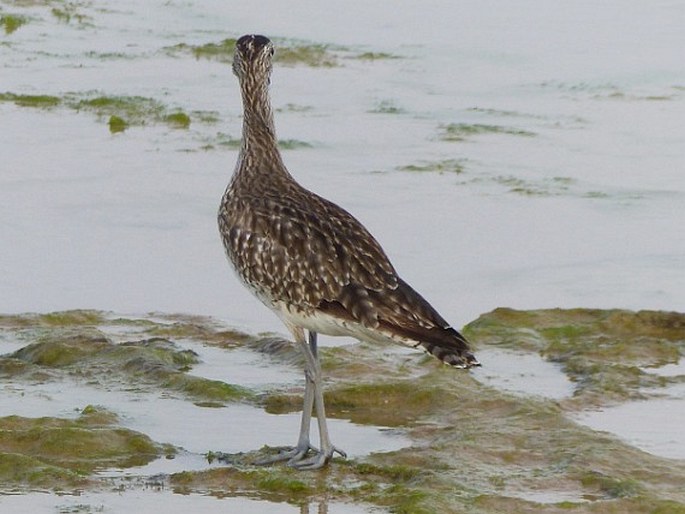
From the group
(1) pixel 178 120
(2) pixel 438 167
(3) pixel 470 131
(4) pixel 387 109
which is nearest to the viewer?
(2) pixel 438 167

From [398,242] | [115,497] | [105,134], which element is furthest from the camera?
[105,134]

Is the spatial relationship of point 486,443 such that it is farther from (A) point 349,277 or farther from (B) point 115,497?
(B) point 115,497

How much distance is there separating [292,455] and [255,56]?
6.94 feet

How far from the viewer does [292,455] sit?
27.1 ft

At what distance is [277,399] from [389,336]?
153 cm

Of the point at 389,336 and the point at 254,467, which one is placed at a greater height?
A: the point at 389,336

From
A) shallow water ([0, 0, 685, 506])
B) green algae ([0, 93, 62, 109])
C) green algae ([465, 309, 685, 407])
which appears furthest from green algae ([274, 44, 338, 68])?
green algae ([465, 309, 685, 407])

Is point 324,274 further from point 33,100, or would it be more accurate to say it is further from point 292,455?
point 33,100

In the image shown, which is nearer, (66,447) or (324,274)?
(324,274)

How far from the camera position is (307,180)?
1388 centimetres

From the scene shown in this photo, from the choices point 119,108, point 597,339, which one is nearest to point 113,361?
point 597,339

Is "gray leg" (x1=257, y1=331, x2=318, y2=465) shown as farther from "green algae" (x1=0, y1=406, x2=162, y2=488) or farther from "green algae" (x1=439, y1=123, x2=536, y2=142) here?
"green algae" (x1=439, y1=123, x2=536, y2=142)

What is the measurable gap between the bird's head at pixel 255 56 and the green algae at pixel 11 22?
10769 mm

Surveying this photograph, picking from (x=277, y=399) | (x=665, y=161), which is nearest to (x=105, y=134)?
(x=665, y=161)
